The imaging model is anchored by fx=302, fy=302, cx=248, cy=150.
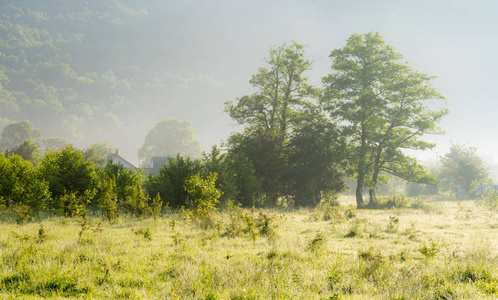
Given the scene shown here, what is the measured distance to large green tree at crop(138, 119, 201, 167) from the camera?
135 metres

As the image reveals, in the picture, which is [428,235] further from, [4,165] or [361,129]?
[361,129]

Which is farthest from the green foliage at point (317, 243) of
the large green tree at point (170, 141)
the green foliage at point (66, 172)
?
the large green tree at point (170, 141)

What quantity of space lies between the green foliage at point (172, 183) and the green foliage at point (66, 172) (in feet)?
11.1

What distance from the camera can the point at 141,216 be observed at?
1310 centimetres

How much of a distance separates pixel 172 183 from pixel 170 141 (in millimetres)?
127533

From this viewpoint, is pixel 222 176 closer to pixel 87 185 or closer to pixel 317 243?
pixel 87 185

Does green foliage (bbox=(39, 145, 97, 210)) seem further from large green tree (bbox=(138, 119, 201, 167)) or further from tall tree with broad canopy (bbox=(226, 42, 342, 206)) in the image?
large green tree (bbox=(138, 119, 201, 167))

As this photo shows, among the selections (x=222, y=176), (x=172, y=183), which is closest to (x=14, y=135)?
(x=172, y=183)

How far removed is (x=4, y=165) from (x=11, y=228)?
5489mm

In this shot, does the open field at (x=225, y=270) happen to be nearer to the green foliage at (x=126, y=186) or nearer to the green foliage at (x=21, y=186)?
the green foliage at (x=21, y=186)

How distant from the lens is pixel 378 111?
1179 inches

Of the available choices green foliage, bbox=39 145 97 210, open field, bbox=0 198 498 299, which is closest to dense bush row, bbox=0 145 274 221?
green foliage, bbox=39 145 97 210

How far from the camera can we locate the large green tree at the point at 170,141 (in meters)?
135

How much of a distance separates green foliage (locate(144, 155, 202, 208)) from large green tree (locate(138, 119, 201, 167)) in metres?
117
